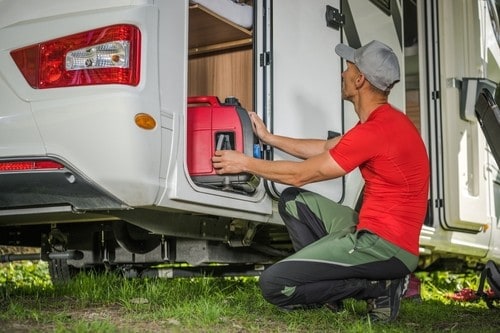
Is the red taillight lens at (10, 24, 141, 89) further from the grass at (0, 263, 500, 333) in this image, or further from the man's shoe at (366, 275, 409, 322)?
the man's shoe at (366, 275, 409, 322)

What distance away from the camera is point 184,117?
10.8 feet

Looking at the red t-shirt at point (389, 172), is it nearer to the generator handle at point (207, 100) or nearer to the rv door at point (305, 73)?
the rv door at point (305, 73)

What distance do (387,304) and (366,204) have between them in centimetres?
49

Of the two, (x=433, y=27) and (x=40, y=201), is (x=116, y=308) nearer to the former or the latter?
(x=40, y=201)

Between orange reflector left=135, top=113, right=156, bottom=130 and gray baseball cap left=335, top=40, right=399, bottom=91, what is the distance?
116 cm

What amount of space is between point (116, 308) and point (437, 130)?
2915mm

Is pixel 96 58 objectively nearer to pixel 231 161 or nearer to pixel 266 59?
pixel 231 161

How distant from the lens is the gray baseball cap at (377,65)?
11.9 ft

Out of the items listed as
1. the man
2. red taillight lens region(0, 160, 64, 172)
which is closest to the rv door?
the man

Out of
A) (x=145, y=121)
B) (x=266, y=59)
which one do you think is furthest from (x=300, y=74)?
(x=145, y=121)

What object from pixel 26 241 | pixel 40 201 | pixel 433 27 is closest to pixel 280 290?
pixel 40 201

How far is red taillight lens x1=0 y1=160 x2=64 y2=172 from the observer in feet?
10.2

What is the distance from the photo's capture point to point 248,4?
15.1 feet

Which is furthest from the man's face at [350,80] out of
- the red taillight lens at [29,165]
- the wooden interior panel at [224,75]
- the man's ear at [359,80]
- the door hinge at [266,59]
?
the red taillight lens at [29,165]
